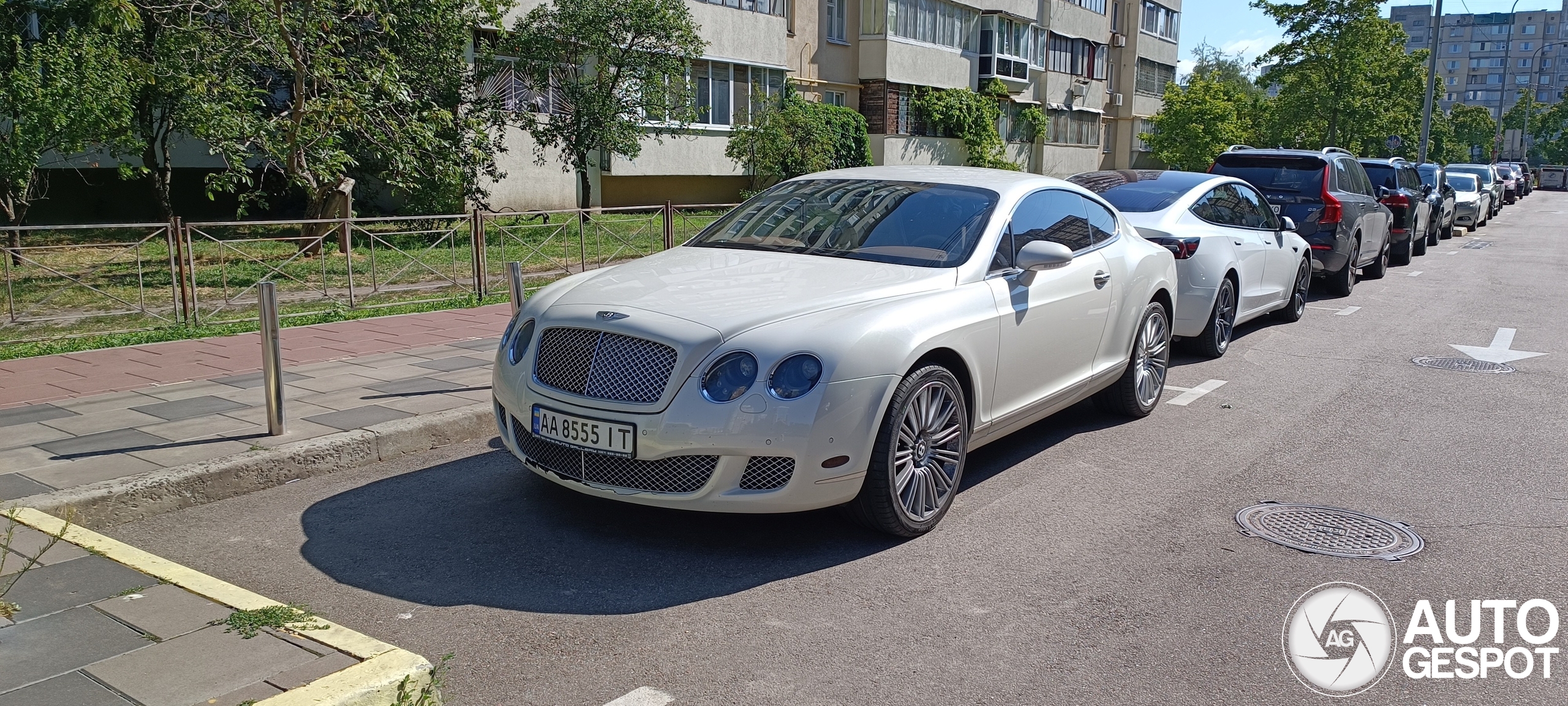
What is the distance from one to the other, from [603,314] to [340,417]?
263cm

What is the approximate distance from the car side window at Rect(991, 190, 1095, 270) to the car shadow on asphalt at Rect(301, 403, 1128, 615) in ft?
4.19

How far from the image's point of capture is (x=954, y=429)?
536 cm

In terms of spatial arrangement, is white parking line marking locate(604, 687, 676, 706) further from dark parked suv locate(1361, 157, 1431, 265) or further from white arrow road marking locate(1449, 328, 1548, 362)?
dark parked suv locate(1361, 157, 1431, 265)

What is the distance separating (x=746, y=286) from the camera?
5.29m

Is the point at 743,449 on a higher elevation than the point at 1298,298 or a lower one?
higher

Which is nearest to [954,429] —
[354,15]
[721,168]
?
[354,15]

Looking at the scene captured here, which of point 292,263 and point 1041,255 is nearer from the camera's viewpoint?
point 1041,255

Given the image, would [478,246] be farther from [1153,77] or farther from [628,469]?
[1153,77]

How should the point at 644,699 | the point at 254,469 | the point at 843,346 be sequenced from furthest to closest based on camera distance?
the point at 254,469 < the point at 843,346 < the point at 644,699

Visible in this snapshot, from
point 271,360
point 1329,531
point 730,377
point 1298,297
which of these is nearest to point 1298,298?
point 1298,297

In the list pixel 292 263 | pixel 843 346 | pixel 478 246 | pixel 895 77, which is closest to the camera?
pixel 843 346

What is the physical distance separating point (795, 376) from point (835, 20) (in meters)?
31.2

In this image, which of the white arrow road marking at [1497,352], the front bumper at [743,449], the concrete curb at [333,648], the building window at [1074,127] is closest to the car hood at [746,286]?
the front bumper at [743,449]

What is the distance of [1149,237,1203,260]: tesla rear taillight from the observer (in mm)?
9414
